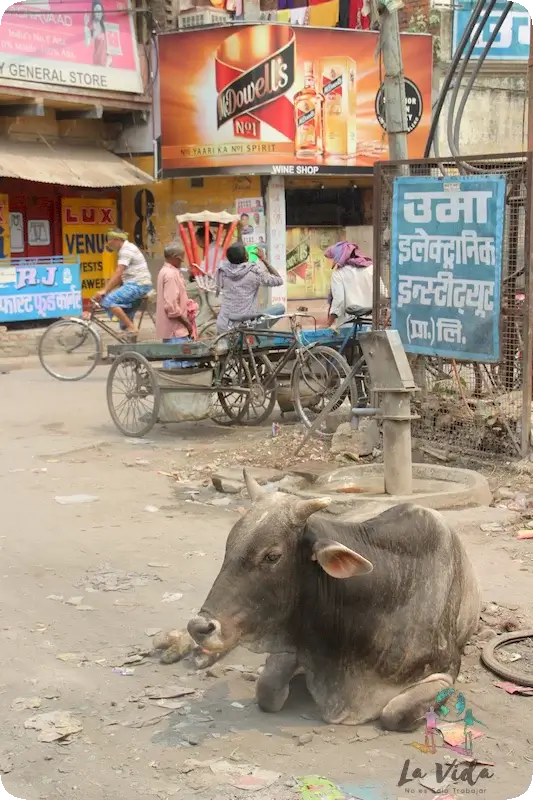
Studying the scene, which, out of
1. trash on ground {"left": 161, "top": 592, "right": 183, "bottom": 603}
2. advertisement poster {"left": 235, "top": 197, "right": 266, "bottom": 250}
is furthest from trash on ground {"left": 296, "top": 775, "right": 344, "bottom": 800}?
advertisement poster {"left": 235, "top": 197, "right": 266, "bottom": 250}

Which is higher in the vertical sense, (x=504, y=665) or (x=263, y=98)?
(x=263, y=98)

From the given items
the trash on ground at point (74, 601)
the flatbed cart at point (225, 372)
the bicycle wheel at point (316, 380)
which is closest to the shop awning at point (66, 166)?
the flatbed cart at point (225, 372)

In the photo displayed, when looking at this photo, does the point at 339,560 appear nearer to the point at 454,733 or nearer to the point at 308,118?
the point at 454,733

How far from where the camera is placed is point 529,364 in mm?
8312

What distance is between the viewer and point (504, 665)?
5031 mm

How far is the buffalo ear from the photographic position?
408cm

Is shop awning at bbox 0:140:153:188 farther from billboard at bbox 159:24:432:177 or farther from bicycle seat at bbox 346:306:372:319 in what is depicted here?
bicycle seat at bbox 346:306:372:319

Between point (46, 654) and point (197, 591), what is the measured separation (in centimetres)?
116

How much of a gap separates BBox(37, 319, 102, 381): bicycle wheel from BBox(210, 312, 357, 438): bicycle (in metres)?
4.12

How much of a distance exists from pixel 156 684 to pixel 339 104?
18.9m

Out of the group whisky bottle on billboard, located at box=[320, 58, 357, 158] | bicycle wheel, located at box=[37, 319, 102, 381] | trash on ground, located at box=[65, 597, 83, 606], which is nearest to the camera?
trash on ground, located at box=[65, 597, 83, 606]

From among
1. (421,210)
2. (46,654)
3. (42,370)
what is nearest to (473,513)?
(421,210)

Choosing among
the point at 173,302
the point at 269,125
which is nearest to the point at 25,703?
the point at 173,302

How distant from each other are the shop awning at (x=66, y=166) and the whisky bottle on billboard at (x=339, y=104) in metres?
3.96
